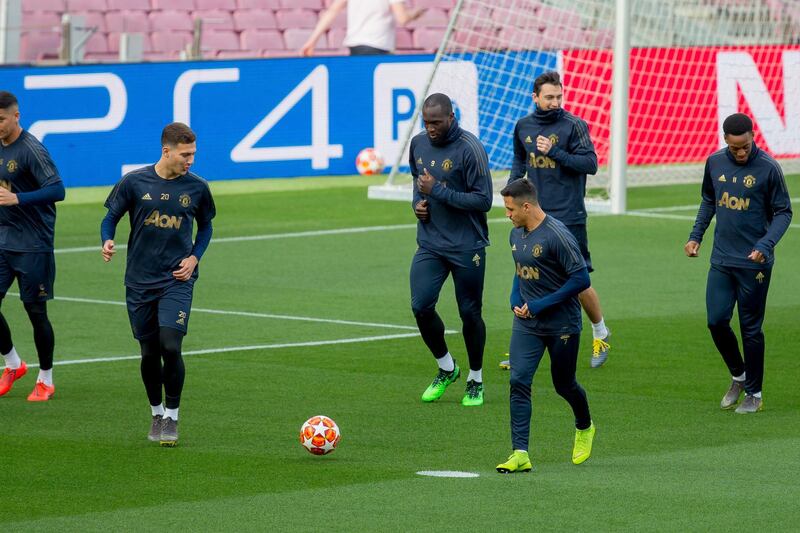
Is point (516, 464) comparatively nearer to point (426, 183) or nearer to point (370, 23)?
point (426, 183)

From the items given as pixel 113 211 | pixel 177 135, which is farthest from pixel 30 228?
pixel 177 135

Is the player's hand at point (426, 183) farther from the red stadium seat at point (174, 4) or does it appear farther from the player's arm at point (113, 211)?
the red stadium seat at point (174, 4)

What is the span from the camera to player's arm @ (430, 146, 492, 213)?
12078mm

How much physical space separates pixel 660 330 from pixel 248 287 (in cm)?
470

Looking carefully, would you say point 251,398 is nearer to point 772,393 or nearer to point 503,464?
point 503,464

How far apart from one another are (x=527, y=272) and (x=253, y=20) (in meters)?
23.1

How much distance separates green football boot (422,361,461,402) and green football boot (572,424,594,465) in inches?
90.0

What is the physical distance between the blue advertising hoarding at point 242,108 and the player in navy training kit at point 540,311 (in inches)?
613

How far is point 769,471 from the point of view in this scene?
996 cm

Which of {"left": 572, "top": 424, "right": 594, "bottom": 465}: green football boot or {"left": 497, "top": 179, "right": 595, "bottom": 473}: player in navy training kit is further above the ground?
{"left": 497, "top": 179, "right": 595, "bottom": 473}: player in navy training kit

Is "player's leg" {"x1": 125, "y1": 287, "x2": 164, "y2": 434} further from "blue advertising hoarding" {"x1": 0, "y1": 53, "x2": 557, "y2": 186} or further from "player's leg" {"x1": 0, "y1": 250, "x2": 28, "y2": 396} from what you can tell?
"blue advertising hoarding" {"x1": 0, "y1": 53, "x2": 557, "y2": 186}

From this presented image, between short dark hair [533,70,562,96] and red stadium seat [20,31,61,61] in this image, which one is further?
red stadium seat [20,31,61,61]

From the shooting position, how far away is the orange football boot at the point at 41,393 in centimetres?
1233

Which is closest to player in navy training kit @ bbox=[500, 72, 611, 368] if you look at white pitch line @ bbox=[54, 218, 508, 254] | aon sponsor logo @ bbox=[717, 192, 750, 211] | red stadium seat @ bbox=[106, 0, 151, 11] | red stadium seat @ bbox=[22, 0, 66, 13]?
aon sponsor logo @ bbox=[717, 192, 750, 211]
